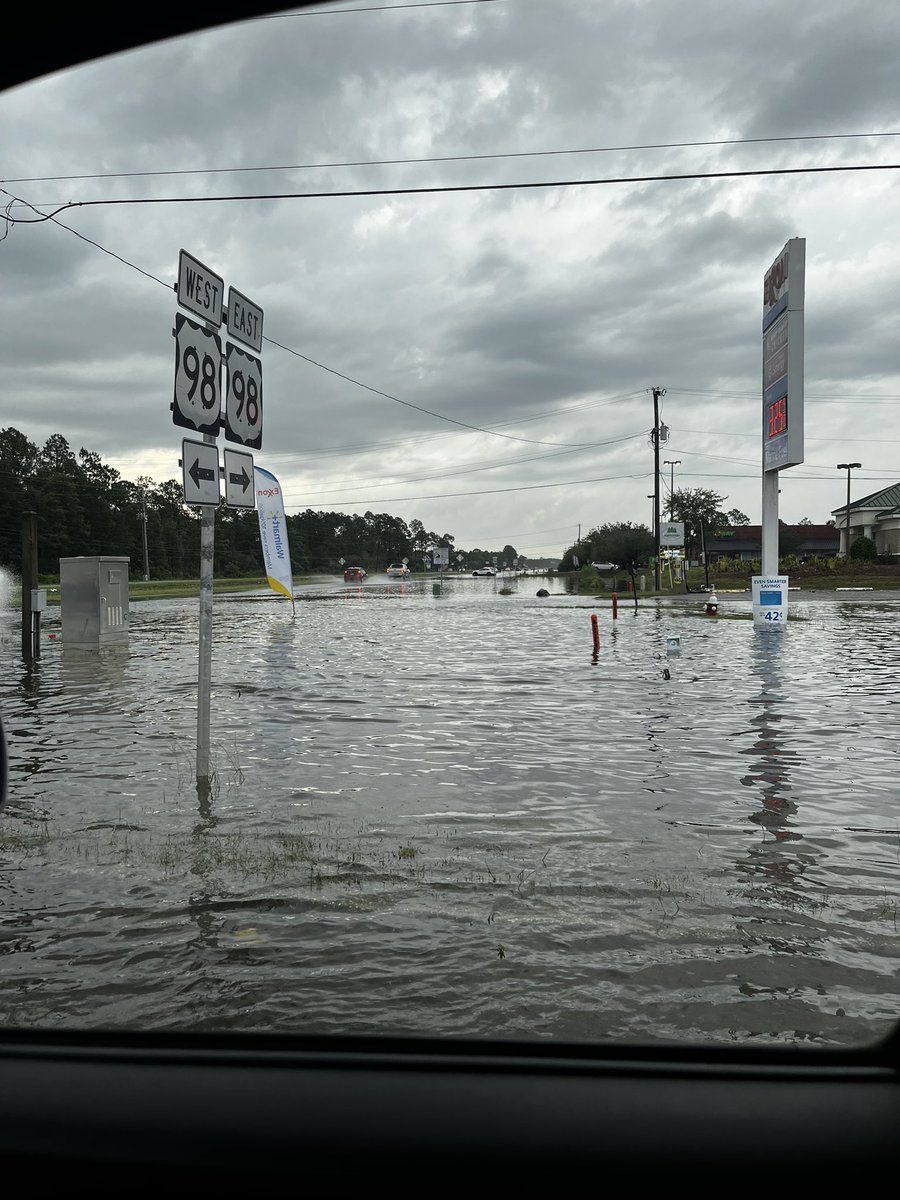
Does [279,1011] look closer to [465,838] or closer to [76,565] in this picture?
[465,838]

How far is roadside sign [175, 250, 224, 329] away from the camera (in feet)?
22.8

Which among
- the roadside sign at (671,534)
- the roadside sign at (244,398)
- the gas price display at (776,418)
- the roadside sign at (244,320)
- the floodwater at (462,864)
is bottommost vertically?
the floodwater at (462,864)

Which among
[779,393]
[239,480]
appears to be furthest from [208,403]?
[779,393]

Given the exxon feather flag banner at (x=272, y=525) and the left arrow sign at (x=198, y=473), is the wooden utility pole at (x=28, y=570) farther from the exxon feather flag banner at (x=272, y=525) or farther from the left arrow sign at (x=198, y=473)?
the exxon feather flag banner at (x=272, y=525)

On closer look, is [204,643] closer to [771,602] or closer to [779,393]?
[771,602]

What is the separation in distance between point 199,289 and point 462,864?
4598 millimetres

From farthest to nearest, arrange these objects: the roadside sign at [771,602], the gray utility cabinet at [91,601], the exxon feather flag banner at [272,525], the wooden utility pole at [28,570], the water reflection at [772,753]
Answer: the exxon feather flag banner at [272,525], the roadside sign at [771,602], the gray utility cabinet at [91,601], the wooden utility pole at [28,570], the water reflection at [772,753]

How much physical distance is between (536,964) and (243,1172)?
2758 millimetres

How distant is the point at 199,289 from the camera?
23.5 ft

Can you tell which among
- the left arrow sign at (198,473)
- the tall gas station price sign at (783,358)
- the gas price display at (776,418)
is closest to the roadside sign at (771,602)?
the tall gas station price sign at (783,358)

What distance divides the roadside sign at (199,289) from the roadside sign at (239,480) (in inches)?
41.1

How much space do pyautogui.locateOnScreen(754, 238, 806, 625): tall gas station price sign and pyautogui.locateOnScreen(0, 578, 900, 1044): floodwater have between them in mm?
14483

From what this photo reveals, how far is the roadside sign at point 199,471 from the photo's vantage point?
6.92 m

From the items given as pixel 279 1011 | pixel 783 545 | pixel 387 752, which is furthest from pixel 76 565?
pixel 783 545
